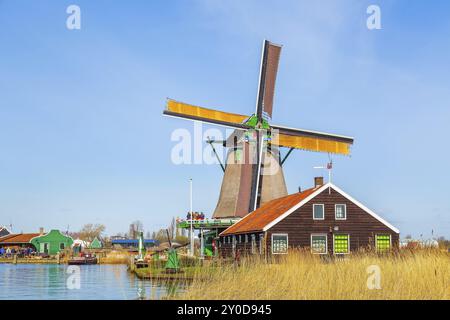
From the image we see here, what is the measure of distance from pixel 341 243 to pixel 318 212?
2.21 meters

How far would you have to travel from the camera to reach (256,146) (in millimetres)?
43562

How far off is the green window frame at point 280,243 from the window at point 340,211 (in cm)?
320

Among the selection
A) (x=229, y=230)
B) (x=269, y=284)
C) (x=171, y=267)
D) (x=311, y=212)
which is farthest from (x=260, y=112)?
(x=269, y=284)

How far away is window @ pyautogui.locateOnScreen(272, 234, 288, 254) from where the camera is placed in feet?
109

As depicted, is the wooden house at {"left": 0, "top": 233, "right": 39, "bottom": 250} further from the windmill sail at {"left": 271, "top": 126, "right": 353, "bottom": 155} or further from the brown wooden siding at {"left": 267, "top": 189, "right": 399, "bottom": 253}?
the brown wooden siding at {"left": 267, "top": 189, "right": 399, "bottom": 253}

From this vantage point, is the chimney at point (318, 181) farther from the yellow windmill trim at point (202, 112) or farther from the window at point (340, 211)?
the yellow windmill trim at point (202, 112)

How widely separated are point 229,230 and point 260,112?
972cm

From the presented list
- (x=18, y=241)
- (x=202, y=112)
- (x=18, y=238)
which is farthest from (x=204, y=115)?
(x=18, y=238)

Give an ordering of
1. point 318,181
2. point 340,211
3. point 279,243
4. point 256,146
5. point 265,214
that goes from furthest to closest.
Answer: point 256,146
point 265,214
point 318,181
point 340,211
point 279,243

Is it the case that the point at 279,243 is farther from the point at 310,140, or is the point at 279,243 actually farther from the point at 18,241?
the point at 18,241

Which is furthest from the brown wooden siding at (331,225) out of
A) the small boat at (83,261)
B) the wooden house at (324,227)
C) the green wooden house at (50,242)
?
the green wooden house at (50,242)

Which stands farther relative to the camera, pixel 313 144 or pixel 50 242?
pixel 50 242
